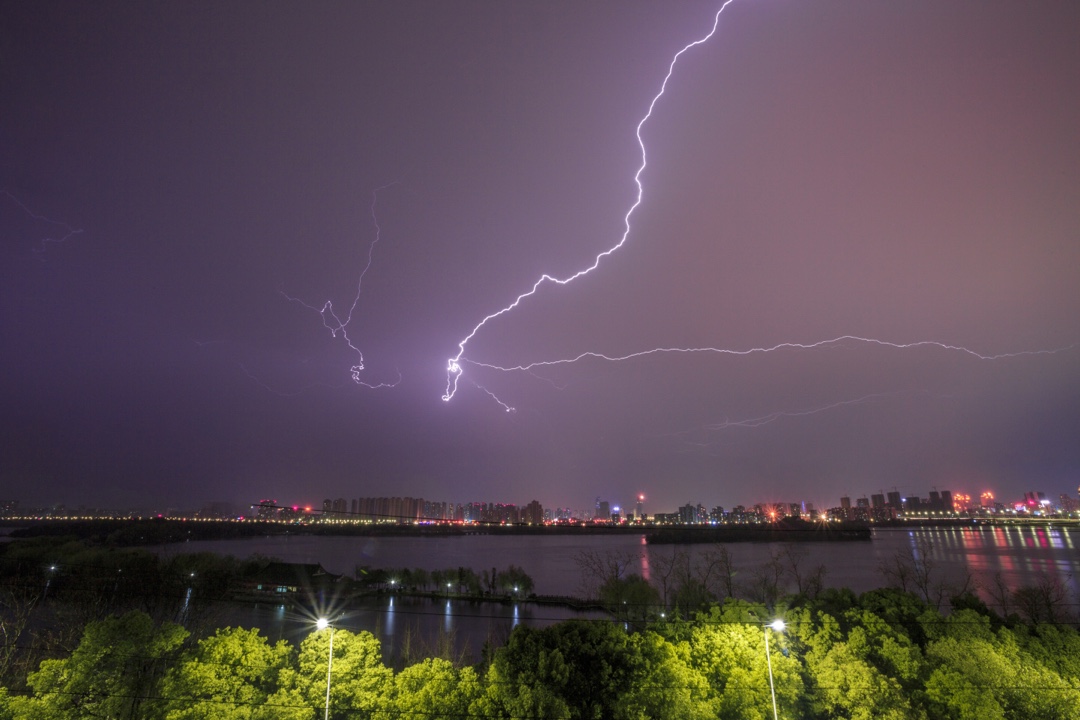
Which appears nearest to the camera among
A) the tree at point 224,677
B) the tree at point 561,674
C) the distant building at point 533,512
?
the tree at point 224,677

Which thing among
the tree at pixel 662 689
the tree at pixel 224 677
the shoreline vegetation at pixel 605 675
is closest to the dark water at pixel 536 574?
the tree at pixel 224 677

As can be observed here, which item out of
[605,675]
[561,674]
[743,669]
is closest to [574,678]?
[561,674]

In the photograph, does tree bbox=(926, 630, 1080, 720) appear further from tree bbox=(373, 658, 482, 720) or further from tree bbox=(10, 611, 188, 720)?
tree bbox=(10, 611, 188, 720)

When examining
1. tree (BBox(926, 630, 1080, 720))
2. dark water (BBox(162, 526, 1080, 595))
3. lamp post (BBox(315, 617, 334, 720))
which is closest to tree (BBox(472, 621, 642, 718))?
lamp post (BBox(315, 617, 334, 720))

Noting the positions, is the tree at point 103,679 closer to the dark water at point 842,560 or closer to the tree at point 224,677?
the tree at point 224,677

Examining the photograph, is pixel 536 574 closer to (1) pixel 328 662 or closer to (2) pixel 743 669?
(2) pixel 743 669

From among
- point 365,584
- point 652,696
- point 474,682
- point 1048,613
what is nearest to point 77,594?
point 474,682
